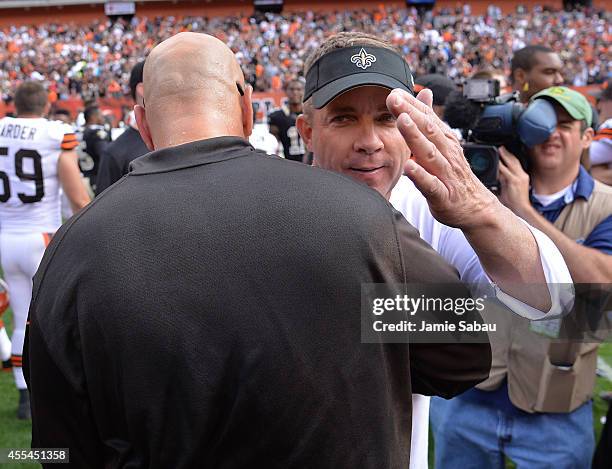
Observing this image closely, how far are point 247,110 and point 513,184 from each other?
90cm

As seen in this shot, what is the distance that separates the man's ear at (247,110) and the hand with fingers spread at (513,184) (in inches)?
33.7

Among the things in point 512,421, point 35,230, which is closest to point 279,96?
point 35,230

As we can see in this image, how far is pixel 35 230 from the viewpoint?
3.98 meters

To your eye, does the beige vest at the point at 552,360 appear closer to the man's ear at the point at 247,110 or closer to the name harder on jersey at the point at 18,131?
the man's ear at the point at 247,110

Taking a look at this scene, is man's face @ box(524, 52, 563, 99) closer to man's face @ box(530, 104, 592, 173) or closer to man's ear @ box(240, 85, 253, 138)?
man's face @ box(530, 104, 592, 173)

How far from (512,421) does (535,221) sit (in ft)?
2.29

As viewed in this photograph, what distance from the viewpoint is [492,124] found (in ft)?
6.19

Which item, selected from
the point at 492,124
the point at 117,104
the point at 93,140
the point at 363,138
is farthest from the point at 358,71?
the point at 117,104

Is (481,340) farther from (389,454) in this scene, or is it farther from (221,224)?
(221,224)

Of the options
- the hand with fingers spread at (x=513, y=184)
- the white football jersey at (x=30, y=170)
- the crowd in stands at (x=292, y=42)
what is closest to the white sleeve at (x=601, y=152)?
the hand with fingers spread at (x=513, y=184)

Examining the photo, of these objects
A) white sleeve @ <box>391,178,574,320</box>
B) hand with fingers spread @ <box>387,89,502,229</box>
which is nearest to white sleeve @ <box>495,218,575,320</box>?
white sleeve @ <box>391,178,574,320</box>

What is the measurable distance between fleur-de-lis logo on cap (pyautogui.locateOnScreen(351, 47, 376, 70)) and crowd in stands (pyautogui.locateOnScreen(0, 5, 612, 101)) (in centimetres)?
1986

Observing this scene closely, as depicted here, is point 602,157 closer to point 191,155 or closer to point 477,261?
point 477,261

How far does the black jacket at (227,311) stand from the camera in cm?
103
